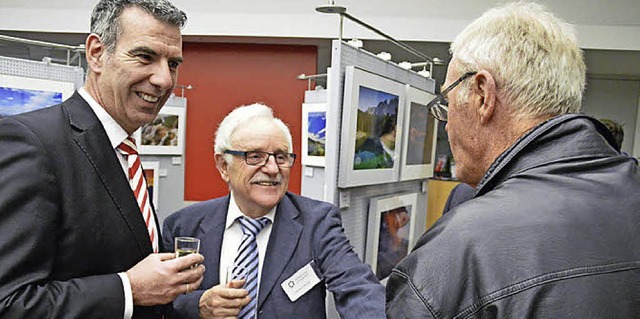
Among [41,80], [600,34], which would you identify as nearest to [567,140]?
[41,80]

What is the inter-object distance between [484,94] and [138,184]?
36.6 inches

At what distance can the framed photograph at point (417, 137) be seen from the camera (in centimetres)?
323

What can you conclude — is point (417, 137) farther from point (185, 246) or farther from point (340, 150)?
point (185, 246)

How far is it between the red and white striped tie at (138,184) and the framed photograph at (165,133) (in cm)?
523

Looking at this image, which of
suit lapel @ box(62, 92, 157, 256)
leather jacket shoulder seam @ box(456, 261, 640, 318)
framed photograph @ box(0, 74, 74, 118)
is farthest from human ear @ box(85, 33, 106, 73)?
framed photograph @ box(0, 74, 74, 118)

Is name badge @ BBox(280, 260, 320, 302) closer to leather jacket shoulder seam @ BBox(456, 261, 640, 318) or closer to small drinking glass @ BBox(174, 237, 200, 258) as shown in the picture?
small drinking glass @ BBox(174, 237, 200, 258)

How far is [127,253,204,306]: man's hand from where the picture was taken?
3.89ft

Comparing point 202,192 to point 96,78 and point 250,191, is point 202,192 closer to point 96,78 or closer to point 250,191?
point 250,191

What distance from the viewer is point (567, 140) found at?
0.89 m

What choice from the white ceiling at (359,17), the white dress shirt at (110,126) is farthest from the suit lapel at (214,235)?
the white ceiling at (359,17)

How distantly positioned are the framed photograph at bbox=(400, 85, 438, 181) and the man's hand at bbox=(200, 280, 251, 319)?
1808 millimetres

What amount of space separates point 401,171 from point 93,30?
7.30 ft

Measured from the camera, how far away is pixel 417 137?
345 cm

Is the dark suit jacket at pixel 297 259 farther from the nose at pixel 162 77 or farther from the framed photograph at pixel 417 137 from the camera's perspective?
the framed photograph at pixel 417 137
